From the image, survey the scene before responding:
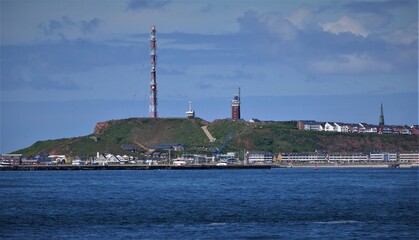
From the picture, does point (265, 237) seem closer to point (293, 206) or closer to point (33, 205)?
point (293, 206)

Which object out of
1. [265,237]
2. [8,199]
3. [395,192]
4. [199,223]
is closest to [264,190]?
[395,192]

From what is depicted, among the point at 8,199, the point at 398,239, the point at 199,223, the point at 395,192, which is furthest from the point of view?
the point at 395,192

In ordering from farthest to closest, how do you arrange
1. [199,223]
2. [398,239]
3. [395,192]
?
[395,192] → [199,223] → [398,239]

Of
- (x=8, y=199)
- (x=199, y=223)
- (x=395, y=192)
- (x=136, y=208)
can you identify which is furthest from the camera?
(x=395, y=192)

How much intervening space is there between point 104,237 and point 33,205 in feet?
83.1

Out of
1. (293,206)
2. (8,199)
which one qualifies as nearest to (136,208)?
(293,206)

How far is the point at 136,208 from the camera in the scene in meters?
69.0

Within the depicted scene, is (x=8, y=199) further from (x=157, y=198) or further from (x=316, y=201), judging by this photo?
(x=316, y=201)

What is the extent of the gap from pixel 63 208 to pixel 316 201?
2126 centimetres

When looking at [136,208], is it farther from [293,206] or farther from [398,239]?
[398,239]

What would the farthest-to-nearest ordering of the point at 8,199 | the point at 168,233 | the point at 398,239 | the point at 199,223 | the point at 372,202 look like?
1. the point at 8,199
2. the point at 372,202
3. the point at 199,223
4. the point at 168,233
5. the point at 398,239

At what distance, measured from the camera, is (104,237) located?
161ft

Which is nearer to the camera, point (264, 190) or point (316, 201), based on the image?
point (316, 201)

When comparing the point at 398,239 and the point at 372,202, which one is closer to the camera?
the point at 398,239
